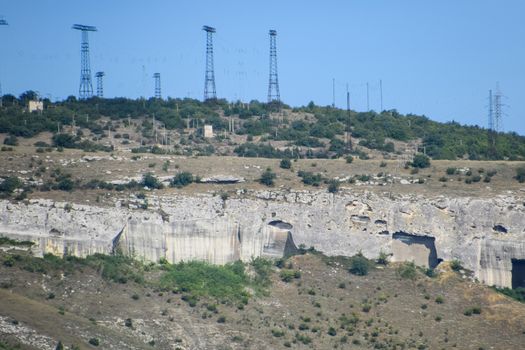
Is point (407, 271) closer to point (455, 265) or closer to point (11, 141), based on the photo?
Result: point (455, 265)

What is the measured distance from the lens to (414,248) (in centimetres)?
7769

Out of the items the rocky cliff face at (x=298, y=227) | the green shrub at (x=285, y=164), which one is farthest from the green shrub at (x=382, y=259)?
the green shrub at (x=285, y=164)

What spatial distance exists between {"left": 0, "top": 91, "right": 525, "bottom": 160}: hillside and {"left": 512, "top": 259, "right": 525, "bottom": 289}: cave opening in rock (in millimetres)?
19676

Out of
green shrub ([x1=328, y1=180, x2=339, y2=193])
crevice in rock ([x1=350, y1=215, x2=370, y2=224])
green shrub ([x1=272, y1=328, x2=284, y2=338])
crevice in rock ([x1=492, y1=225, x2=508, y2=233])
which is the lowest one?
green shrub ([x1=272, y1=328, x2=284, y2=338])

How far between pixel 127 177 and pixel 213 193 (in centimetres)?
508

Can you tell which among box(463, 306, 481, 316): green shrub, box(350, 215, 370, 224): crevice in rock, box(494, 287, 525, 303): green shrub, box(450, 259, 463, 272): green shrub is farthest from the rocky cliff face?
box(463, 306, 481, 316): green shrub

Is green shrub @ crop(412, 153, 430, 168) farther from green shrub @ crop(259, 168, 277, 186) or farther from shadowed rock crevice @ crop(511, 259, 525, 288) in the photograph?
shadowed rock crevice @ crop(511, 259, 525, 288)

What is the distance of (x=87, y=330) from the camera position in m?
61.7

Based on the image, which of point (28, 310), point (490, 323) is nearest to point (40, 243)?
point (28, 310)

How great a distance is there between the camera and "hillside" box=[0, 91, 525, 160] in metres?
95.8

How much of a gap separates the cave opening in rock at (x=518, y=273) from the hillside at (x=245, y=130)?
19676 millimetres

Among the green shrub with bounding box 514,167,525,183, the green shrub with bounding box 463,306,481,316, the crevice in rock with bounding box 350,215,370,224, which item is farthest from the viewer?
the green shrub with bounding box 514,167,525,183

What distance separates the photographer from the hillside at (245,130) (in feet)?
314

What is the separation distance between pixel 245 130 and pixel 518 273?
3106 cm
